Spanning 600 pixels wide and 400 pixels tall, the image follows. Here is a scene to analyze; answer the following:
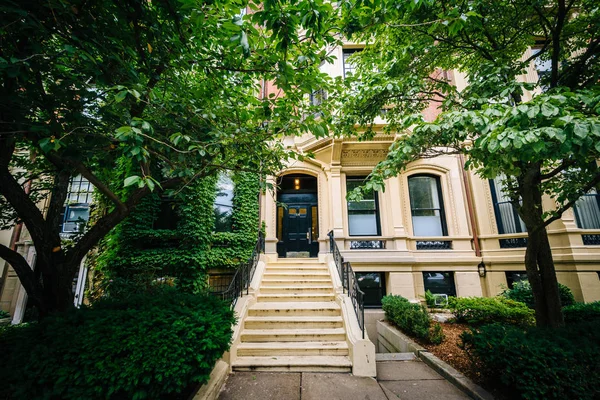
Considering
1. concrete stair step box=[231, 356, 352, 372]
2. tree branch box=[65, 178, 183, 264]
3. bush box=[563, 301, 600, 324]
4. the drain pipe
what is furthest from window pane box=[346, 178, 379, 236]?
tree branch box=[65, 178, 183, 264]

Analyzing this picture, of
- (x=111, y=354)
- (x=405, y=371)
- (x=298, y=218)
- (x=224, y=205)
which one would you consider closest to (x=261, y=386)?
(x=111, y=354)

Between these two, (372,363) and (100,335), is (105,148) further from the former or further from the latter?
(372,363)

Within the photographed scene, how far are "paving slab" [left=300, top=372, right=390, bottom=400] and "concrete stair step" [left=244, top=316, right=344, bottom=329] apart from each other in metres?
1.20

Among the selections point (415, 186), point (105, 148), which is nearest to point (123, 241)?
point (105, 148)

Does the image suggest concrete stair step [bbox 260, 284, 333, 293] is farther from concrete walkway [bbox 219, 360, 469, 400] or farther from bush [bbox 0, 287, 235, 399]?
bush [bbox 0, 287, 235, 399]

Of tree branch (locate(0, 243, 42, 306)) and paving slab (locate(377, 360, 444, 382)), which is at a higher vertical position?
tree branch (locate(0, 243, 42, 306))

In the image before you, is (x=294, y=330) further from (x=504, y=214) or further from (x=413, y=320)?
(x=504, y=214)

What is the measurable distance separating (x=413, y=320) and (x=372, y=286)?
10.4ft

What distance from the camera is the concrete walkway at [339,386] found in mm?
3676

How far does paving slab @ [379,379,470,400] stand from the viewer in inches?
144

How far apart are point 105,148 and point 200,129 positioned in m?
1.40

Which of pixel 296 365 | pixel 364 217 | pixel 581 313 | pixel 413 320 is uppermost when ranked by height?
pixel 364 217

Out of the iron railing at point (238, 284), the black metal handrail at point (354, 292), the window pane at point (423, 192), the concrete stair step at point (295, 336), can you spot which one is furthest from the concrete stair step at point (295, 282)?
the window pane at point (423, 192)

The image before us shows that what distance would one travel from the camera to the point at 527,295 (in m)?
7.22
